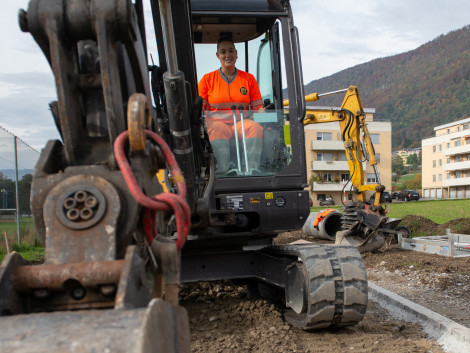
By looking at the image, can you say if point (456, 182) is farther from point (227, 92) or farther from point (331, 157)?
point (227, 92)

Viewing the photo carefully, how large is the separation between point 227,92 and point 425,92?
17474 centimetres

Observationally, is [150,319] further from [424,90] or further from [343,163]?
[424,90]

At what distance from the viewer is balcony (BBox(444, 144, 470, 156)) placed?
66906 mm

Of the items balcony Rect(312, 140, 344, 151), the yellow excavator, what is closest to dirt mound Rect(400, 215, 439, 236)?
the yellow excavator

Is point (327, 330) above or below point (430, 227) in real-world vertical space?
above

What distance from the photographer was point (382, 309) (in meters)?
5.15

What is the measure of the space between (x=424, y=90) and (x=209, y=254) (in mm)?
176673

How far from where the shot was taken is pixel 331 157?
196 feet

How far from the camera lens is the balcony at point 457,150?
6691cm

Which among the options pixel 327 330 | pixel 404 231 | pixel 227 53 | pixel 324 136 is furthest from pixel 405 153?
pixel 327 330

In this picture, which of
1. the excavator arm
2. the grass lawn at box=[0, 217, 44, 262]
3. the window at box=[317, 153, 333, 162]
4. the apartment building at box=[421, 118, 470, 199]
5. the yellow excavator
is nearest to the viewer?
the grass lawn at box=[0, 217, 44, 262]

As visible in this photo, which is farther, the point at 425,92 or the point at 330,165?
the point at 425,92

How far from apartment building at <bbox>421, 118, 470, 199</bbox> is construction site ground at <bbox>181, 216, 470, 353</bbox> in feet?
220

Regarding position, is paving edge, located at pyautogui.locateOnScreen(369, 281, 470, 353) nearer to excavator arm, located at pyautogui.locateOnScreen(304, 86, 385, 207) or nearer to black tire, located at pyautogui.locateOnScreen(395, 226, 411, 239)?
excavator arm, located at pyautogui.locateOnScreen(304, 86, 385, 207)
